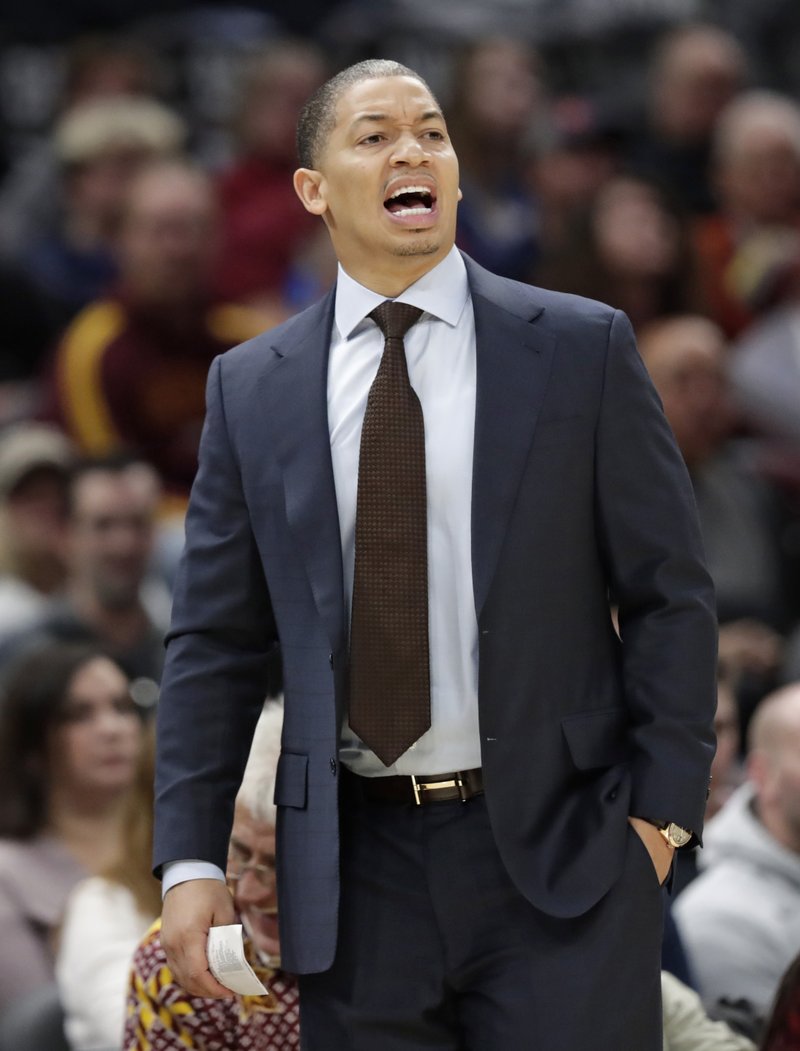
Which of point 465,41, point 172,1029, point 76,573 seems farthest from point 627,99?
point 172,1029

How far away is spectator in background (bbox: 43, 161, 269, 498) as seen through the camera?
5961 millimetres

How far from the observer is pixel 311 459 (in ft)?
7.73

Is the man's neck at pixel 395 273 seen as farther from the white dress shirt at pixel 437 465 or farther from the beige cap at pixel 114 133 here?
the beige cap at pixel 114 133

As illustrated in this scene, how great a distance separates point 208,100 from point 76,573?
10.2 feet

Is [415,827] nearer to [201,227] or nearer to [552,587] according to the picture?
[552,587]

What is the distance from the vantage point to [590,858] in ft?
7.36

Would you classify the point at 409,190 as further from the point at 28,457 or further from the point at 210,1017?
the point at 28,457

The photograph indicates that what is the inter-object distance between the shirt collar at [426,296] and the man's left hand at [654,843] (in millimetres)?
660

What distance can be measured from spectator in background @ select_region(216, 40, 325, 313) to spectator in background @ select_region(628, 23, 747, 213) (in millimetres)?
1296

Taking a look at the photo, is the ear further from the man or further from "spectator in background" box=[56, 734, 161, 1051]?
"spectator in background" box=[56, 734, 161, 1051]

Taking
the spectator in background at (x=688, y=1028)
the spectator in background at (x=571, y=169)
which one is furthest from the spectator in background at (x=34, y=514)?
the spectator in background at (x=688, y=1028)

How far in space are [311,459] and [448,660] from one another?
298 mm

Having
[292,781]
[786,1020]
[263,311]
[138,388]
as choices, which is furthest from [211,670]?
[263,311]

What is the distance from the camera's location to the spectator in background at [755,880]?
375 cm
